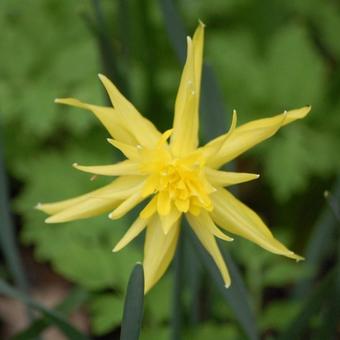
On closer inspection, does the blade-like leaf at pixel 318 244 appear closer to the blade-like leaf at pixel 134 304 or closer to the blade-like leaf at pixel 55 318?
the blade-like leaf at pixel 55 318

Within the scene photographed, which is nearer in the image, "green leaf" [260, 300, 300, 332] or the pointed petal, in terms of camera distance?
the pointed petal

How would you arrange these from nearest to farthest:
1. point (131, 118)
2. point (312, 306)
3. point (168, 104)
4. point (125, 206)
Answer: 1. point (125, 206)
2. point (131, 118)
3. point (312, 306)
4. point (168, 104)

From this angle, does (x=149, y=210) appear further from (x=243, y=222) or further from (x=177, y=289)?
(x=177, y=289)

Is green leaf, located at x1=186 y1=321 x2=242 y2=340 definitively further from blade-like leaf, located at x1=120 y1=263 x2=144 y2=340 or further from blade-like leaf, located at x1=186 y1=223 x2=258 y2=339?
blade-like leaf, located at x1=120 y1=263 x2=144 y2=340

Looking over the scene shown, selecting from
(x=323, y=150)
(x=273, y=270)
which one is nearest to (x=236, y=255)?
(x=273, y=270)

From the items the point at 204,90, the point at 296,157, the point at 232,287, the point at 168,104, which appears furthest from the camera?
the point at 168,104

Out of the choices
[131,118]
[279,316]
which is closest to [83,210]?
[131,118]

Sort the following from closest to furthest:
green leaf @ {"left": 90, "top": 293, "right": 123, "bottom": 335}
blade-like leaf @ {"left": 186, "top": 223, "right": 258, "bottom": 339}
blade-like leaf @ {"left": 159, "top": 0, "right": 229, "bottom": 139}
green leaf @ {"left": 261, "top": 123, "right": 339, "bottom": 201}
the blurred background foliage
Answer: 1. blade-like leaf @ {"left": 186, "top": 223, "right": 258, "bottom": 339}
2. blade-like leaf @ {"left": 159, "top": 0, "right": 229, "bottom": 139}
3. green leaf @ {"left": 90, "top": 293, "right": 123, "bottom": 335}
4. the blurred background foliage
5. green leaf @ {"left": 261, "top": 123, "right": 339, "bottom": 201}

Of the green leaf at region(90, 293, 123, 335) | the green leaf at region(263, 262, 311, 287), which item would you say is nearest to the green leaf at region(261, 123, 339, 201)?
the green leaf at region(263, 262, 311, 287)
